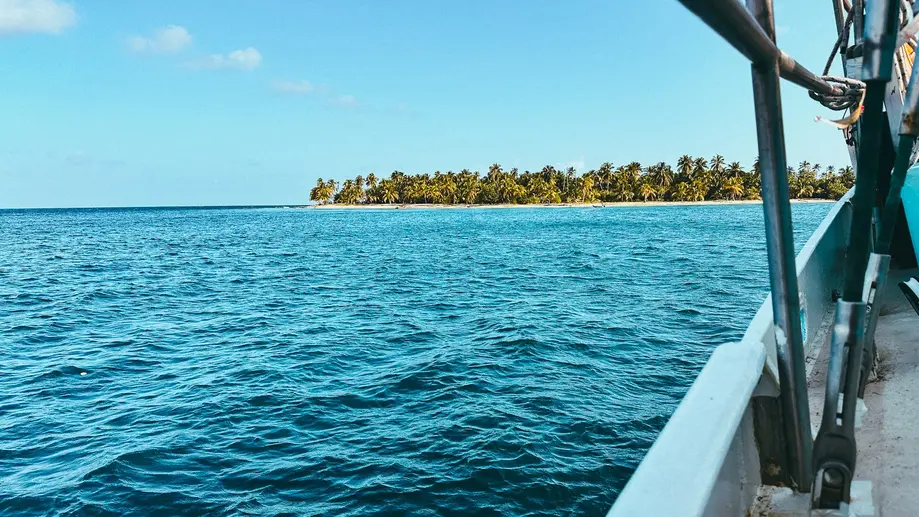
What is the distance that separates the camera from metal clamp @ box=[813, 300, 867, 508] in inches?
82.2

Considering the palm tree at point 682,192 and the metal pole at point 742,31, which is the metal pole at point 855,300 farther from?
the palm tree at point 682,192

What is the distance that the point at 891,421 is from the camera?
10.4ft

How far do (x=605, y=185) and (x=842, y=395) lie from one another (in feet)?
526

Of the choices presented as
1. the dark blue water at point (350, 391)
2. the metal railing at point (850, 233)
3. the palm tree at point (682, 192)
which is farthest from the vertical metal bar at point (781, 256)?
the palm tree at point (682, 192)

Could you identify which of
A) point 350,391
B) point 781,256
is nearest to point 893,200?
point 781,256

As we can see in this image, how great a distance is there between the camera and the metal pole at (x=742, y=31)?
113 cm

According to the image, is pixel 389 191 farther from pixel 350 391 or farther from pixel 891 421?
pixel 891 421

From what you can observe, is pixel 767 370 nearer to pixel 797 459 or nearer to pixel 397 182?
pixel 797 459

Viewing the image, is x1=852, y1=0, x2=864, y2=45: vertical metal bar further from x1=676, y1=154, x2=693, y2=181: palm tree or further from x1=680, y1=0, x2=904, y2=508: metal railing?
x1=676, y1=154, x2=693, y2=181: palm tree

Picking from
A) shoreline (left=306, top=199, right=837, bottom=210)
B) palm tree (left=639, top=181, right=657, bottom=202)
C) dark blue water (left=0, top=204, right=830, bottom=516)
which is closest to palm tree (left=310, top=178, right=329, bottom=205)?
shoreline (left=306, top=199, right=837, bottom=210)

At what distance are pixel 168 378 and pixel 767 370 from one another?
12.6 meters

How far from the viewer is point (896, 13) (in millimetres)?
1638

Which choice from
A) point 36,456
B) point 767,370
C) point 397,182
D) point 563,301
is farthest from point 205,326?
point 397,182

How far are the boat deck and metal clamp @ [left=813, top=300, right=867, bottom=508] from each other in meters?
0.36
